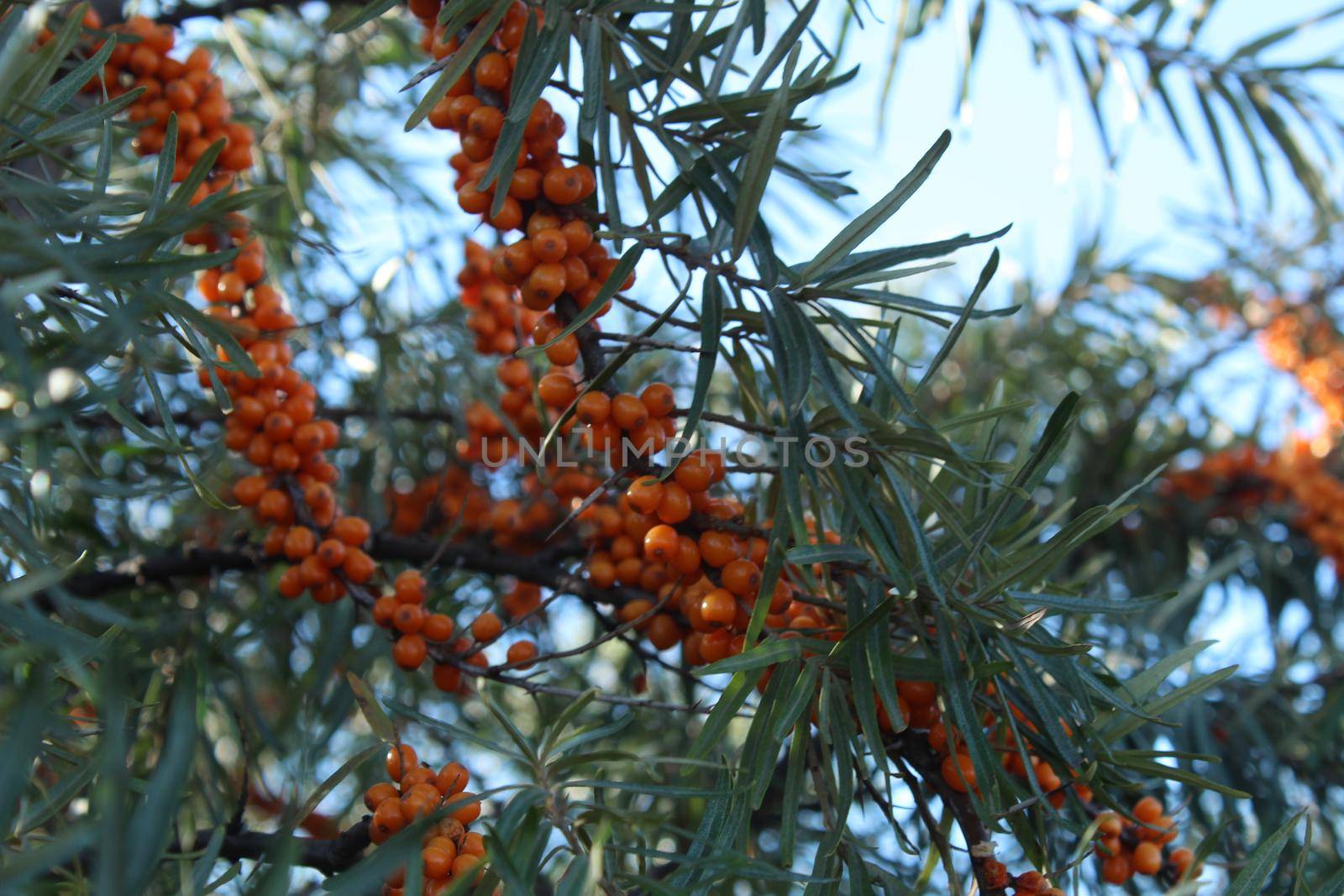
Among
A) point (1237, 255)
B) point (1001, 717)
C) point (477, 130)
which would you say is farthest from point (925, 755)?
point (1237, 255)

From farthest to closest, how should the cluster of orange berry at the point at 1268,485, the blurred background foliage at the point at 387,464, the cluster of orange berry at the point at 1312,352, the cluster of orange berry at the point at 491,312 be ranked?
the cluster of orange berry at the point at 1312,352
the cluster of orange berry at the point at 1268,485
the cluster of orange berry at the point at 491,312
the blurred background foliage at the point at 387,464

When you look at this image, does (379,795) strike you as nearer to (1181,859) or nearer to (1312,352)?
(1181,859)

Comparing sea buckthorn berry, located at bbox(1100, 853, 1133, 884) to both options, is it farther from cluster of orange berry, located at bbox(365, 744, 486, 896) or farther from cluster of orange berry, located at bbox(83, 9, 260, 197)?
cluster of orange berry, located at bbox(83, 9, 260, 197)

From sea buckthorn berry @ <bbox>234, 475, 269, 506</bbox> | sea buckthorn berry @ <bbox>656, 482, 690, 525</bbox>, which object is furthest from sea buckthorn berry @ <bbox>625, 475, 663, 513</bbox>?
sea buckthorn berry @ <bbox>234, 475, 269, 506</bbox>

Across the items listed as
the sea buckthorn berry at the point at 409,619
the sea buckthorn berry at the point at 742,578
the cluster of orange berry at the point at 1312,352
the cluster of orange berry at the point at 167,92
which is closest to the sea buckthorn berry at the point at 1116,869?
the sea buckthorn berry at the point at 742,578

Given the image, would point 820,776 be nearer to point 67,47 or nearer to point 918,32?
point 67,47

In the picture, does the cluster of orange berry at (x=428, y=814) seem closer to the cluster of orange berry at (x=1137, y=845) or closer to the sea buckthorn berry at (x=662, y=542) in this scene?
the sea buckthorn berry at (x=662, y=542)
